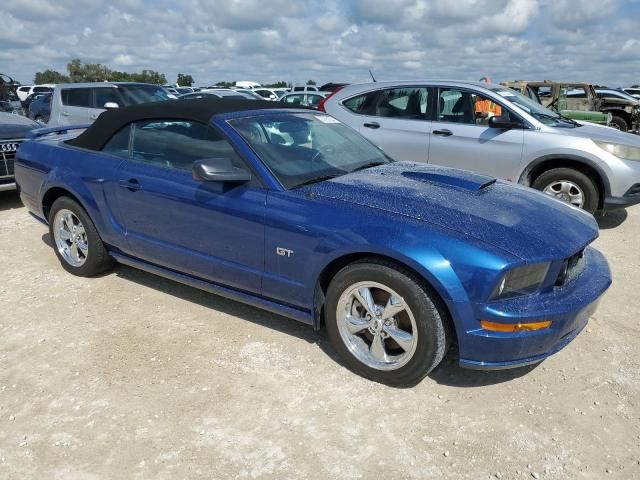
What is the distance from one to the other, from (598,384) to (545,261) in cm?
92

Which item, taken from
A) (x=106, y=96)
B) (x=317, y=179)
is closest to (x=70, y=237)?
(x=317, y=179)

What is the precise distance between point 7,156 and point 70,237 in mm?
2925

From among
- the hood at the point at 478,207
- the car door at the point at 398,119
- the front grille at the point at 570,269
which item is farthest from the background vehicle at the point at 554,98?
the front grille at the point at 570,269

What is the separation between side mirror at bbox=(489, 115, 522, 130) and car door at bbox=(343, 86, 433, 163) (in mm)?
759

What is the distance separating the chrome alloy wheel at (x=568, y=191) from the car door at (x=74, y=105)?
8.59 metres

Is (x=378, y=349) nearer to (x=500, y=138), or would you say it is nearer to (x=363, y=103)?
(x=500, y=138)

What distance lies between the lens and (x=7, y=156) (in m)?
6.63

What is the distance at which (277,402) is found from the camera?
2.87 metres

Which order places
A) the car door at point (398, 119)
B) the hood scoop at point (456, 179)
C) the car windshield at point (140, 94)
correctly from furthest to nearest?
the car windshield at point (140, 94), the car door at point (398, 119), the hood scoop at point (456, 179)

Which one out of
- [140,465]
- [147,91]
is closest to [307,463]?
[140,465]

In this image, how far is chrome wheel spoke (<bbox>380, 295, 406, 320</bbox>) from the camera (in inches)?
111

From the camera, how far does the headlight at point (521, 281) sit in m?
2.61

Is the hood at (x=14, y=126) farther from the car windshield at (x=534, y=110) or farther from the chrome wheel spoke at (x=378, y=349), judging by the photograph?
the car windshield at (x=534, y=110)

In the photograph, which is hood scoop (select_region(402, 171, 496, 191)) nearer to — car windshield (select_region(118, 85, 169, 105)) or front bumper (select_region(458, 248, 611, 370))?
front bumper (select_region(458, 248, 611, 370))
